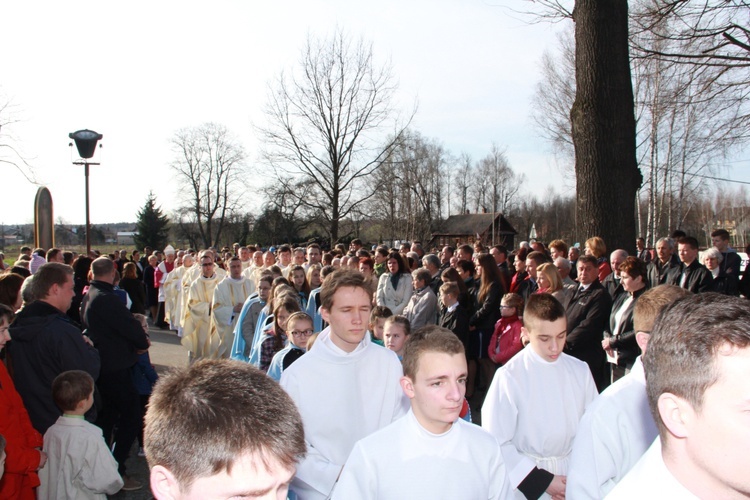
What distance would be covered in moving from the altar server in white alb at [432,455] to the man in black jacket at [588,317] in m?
4.52

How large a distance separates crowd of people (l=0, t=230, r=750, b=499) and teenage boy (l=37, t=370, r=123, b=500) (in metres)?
0.01

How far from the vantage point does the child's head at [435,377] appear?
262 cm

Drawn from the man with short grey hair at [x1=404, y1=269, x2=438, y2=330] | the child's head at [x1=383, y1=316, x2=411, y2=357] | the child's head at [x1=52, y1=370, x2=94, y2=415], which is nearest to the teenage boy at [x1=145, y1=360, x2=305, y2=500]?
the child's head at [x1=52, y1=370, x2=94, y2=415]

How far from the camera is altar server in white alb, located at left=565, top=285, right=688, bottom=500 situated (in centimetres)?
270

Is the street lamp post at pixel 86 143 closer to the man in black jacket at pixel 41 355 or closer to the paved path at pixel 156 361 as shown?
the paved path at pixel 156 361

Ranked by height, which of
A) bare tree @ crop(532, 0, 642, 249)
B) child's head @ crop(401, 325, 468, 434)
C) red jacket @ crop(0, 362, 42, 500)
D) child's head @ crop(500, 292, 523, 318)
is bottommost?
red jacket @ crop(0, 362, 42, 500)

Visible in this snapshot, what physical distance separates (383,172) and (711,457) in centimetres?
2789

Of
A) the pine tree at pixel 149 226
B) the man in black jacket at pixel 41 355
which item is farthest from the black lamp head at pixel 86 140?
the pine tree at pixel 149 226

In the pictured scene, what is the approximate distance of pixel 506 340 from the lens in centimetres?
743

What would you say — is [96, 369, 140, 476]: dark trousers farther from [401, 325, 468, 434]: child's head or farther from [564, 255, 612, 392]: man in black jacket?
[564, 255, 612, 392]: man in black jacket

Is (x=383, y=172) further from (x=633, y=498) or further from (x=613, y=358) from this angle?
(x=633, y=498)

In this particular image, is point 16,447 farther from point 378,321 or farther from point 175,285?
point 175,285

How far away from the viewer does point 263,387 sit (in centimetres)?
152

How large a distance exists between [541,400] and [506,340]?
154 inches
